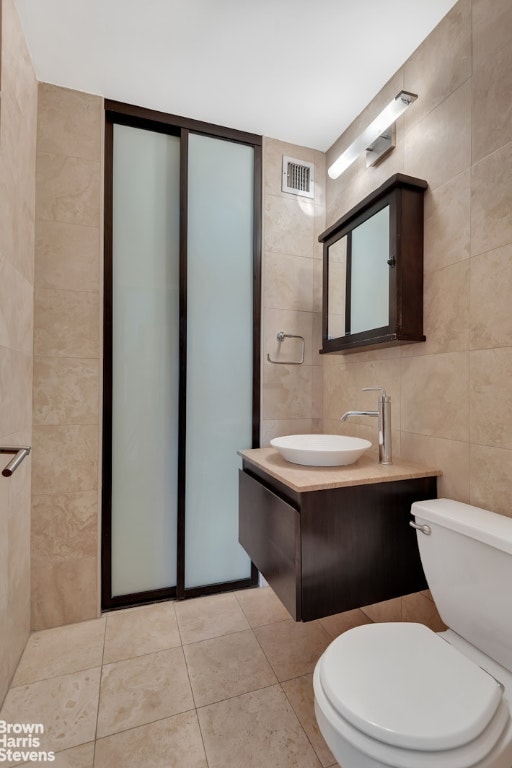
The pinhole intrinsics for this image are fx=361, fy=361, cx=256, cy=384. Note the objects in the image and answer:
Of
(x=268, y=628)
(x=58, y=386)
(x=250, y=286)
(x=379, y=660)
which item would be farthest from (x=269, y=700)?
(x=250, y=286)

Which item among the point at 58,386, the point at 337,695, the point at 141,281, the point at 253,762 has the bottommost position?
the point at 253,762

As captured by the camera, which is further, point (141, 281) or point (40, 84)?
point (141, 281)

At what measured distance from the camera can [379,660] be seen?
91cm

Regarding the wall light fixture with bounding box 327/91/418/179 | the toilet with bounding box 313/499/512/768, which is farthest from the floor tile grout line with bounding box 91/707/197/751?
the wall light fixture with bounding box 327/91/418/179

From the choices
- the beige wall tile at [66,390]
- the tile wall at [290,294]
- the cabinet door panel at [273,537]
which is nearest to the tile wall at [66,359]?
the beige wall tile at [66,390]

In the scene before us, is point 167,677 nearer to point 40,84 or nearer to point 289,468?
point 289,468

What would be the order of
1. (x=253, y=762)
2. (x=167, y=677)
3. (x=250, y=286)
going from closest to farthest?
(x=253, y=762), (x=167, y=677), (x=250, y=286)

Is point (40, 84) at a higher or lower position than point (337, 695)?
higher

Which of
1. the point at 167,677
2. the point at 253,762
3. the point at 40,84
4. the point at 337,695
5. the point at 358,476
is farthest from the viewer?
the point at 40,84

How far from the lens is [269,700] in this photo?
4.28ft

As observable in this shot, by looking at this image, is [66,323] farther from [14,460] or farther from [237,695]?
[237,695]

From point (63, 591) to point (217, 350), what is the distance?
4.55 feet

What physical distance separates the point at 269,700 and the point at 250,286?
1848 millimetres

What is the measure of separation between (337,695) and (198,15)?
2.21 meters
